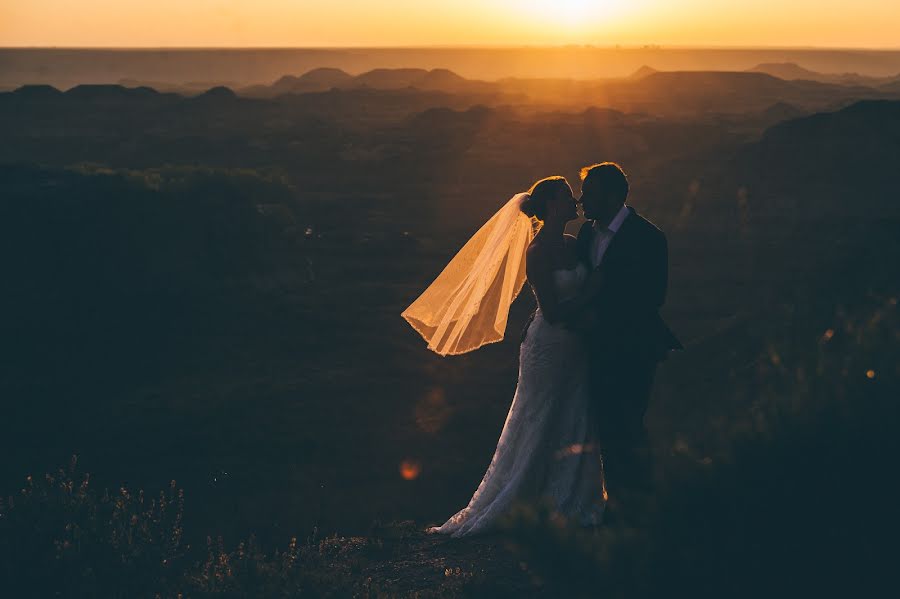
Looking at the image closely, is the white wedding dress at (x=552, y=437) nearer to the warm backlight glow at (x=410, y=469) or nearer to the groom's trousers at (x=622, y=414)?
the groom's trousers at (x=622, y=414)

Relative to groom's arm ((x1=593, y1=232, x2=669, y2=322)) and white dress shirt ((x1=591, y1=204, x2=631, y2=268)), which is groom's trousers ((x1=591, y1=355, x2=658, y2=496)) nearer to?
groom's arm ((x1=593, y1=232, x2=669, y2=322))

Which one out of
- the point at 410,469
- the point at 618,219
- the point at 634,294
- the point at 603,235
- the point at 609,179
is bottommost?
the point at 410,469

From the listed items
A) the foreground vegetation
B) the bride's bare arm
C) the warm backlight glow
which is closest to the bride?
the bride's bare arm

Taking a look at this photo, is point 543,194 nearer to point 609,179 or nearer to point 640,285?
point 609,179

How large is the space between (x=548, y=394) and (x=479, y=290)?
1.28 metres

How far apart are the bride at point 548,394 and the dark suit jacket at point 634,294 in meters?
0.16

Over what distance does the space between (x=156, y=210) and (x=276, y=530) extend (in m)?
18.2

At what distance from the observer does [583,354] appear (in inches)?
261

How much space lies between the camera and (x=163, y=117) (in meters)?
108

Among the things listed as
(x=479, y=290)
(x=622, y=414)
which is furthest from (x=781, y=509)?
(x=479, y=290)

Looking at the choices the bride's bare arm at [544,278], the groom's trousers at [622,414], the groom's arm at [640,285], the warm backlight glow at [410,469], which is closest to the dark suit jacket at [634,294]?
the groom's arm at [640,285]

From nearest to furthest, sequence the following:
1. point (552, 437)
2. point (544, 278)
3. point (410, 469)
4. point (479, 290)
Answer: point (544, 278) < point (552, 437) < point (479, 290) < point (410, 469)

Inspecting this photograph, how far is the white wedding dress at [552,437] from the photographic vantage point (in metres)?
6.64

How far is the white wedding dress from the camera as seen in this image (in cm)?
664
